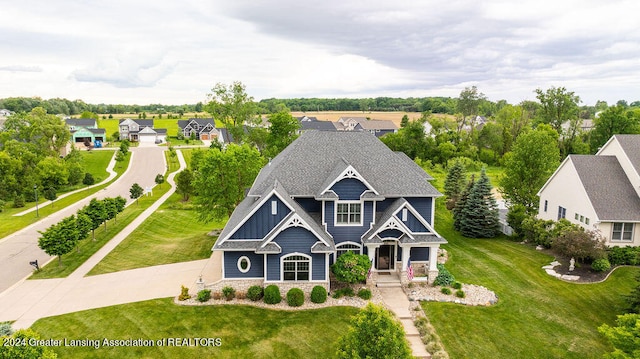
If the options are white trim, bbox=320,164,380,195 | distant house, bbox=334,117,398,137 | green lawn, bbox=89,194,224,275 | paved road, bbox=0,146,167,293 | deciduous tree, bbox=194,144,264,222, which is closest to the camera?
white trim, bbox=320,164,380,195

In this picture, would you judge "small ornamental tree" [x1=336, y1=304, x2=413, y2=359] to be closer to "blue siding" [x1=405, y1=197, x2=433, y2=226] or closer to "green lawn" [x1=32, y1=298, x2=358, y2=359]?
"green lawn" [x1=32, y1=298, x2=358, y2=359]

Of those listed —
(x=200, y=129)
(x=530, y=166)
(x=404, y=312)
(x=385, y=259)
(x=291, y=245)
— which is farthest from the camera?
(x=200, y=129)

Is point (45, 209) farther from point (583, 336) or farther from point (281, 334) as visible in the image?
point (583, 336)

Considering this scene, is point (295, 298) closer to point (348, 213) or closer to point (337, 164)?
point (348, 213)

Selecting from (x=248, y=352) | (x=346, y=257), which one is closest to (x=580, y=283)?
(x=346, y=257)

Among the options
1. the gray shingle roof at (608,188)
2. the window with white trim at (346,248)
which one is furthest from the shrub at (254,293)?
the gray shingle roof at (608,188)

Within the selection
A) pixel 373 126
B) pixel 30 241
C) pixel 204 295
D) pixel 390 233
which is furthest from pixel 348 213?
pixel 373 126

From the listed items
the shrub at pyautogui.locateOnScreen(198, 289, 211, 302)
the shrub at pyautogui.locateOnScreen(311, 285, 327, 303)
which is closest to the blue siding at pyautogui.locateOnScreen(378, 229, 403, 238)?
the shrub at pyautogui.locateOnScreen(311, 285, 327, 303)
